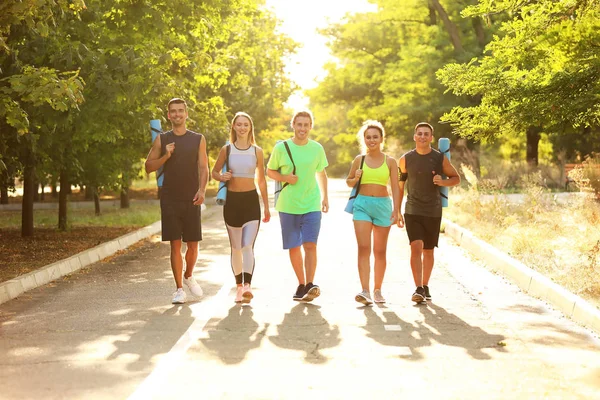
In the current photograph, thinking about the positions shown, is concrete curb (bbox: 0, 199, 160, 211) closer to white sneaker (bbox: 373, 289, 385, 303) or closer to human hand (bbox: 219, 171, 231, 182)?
human hand (bbox: 219, 171, 231, 182)

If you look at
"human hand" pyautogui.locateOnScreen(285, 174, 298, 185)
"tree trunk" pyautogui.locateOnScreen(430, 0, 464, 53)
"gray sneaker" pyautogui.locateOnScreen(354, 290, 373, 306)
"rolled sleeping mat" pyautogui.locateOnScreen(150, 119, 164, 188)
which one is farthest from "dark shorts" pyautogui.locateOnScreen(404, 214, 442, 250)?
"tree trunk" pyautogui.locateOnScreen(430, 0, 464, 53)

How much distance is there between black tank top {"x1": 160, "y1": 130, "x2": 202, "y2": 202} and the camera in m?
10.3

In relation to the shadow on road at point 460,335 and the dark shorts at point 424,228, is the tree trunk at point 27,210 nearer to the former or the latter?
the dark shorts at point 424,228

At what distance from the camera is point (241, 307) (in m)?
10.1

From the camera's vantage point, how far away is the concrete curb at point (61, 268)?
1138 centimetres

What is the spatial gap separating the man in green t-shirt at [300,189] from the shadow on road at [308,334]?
2.37ft

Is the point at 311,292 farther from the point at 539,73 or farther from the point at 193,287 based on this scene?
the point at 539,73

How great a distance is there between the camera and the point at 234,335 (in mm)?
8469

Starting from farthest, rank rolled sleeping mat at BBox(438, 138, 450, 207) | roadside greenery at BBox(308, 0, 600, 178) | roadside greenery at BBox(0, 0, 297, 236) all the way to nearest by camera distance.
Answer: roadside greenery at BBox(308, 0, 600, 178) < roadside greenery at BBox(0, 0, 297, 236) < rolled sleeping mat at BBox(438, 138, 450, 207)

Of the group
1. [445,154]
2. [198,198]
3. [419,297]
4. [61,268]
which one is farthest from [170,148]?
[61,268]

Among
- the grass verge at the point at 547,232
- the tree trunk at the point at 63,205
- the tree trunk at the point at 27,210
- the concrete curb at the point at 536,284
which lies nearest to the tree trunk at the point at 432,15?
the grass verge at the point at 547,232

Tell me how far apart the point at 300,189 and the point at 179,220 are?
1.32m

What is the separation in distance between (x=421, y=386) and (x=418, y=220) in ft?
12.9

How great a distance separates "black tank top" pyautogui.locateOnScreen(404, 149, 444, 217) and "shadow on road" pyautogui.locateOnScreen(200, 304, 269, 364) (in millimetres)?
2116
